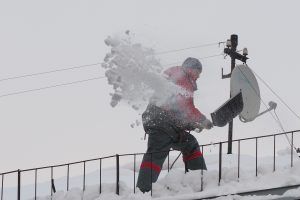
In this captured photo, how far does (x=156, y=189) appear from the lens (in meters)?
8.98

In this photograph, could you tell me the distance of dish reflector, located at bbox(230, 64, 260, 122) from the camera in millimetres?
10109

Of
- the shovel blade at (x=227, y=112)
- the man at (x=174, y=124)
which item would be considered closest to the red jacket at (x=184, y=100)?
the man at (x=174, y=124)

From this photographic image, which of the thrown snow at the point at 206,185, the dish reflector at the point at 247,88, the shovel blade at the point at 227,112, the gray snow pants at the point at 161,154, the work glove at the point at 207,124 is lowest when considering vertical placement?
the thrown snow at the point at 206,185

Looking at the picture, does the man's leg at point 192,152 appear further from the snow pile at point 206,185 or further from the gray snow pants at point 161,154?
the snow pile at point 206,185

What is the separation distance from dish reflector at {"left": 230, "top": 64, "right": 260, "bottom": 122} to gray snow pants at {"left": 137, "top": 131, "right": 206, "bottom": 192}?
38.3 inches

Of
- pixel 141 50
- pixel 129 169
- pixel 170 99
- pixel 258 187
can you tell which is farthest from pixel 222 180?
pixel 129 169

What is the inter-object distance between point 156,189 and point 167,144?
79cm

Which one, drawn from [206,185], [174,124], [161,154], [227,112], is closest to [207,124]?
[227,112]

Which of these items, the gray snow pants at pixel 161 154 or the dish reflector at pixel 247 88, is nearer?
the gray snow pants at pixel 161 154

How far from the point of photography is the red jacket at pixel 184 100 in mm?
9414

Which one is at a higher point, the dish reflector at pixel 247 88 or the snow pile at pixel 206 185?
the dish reflector at pixel 247 88

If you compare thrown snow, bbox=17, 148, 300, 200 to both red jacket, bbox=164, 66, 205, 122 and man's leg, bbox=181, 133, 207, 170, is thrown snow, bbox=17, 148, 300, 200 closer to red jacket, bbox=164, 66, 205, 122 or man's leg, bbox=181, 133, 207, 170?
man's leg, bbox=181, 133, 207, 170

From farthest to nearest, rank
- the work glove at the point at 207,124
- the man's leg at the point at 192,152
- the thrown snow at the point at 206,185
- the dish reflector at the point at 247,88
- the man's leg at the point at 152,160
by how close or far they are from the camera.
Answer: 1. the dish reflector at the point at 247,88
2. the man's leg at the point at 192,152
3. the work glove at the point at 207,124
4. the man's leg at the point at 152,160
5. the thrown snow at the point at 206,185

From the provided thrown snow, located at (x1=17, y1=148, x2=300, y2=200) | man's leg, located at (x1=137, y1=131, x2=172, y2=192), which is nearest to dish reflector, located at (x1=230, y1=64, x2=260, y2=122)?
thrown snow, located at (x1=17, y1=148, x2=300, y2=200)
